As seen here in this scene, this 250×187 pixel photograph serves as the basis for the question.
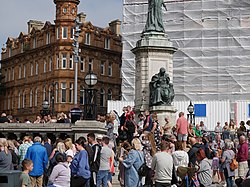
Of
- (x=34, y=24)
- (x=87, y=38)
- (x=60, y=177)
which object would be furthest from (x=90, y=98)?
(x=34, y=24)

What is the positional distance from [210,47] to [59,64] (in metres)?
28.6

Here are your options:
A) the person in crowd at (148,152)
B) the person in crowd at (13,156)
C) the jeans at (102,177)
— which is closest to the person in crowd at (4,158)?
the person in crowd at (13,156)

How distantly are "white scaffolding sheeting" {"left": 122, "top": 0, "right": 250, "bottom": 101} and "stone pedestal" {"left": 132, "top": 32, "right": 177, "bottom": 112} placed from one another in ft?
47.2

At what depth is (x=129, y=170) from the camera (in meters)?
14.5

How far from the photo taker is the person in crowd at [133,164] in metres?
14.4

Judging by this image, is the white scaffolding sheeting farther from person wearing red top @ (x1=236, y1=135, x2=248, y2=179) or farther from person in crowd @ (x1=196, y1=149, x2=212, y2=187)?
person in crowd @ (x1=196, y1=149, x2=212, y2=187)

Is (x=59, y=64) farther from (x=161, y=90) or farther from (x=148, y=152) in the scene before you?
(x=148, y=152)

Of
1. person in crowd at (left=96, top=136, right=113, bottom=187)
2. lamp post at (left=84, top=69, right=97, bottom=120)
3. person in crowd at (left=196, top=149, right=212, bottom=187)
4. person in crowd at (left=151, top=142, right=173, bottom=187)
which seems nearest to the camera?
person in crowd at (left=151, top=142, right=173, bottom=187)

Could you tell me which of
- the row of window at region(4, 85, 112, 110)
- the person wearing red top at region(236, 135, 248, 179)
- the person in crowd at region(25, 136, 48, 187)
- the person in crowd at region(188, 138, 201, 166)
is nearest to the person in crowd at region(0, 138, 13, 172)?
the person in crowd at region(25, 136, 48, 187)

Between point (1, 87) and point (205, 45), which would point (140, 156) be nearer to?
point (205, 45)

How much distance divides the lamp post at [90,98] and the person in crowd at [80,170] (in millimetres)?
7075

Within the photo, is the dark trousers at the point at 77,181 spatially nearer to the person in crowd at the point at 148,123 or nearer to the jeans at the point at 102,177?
the jeans at the point at 102,177

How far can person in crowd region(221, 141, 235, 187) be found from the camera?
1784cm

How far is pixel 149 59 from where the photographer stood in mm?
28688
